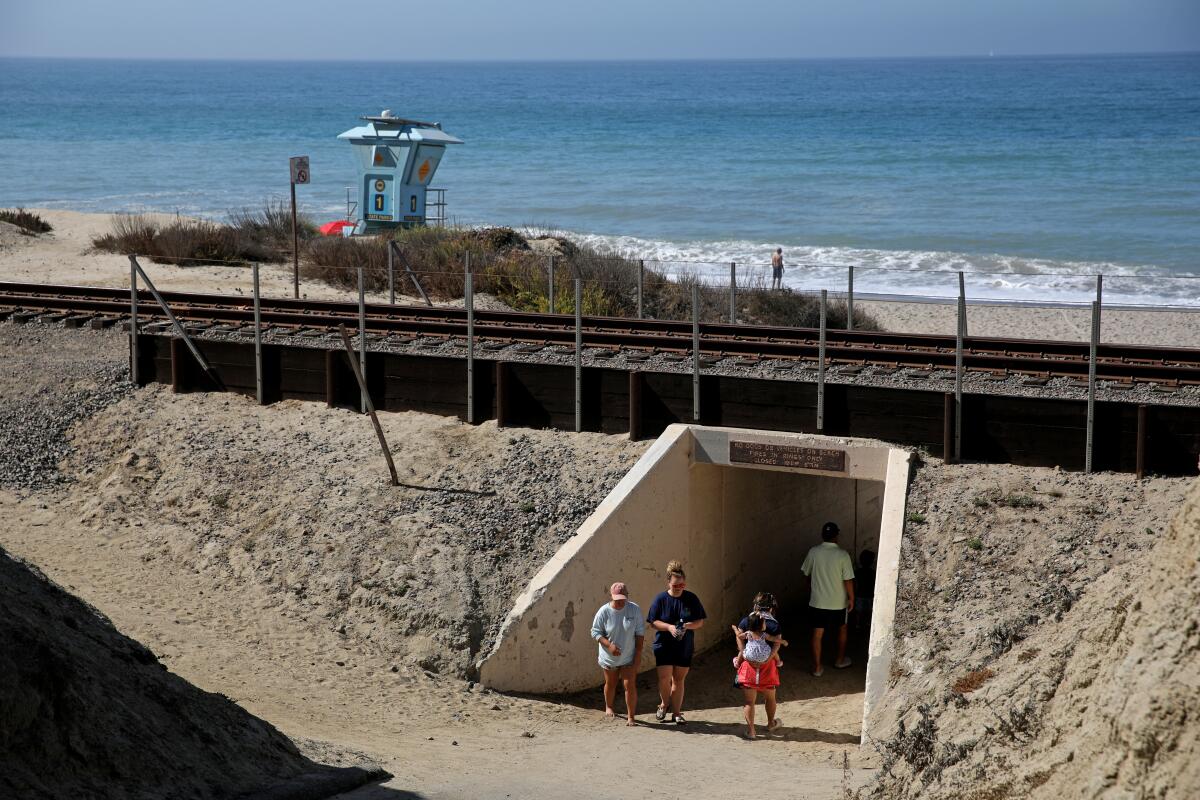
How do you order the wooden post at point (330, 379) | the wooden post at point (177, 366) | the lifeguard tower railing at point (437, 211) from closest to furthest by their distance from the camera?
1. the wooden post at point (330, 379)
2. the wooden post at point (177, 366)
3. the lifeguard tower railing at point (437, 211)

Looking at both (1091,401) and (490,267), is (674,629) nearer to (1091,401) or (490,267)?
(1091,401)

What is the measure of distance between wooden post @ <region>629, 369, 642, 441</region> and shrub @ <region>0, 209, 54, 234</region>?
25594 millimetres

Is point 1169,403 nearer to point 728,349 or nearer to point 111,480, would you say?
point 728,349

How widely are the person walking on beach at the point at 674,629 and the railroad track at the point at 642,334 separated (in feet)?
16.5

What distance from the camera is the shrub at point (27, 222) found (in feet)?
119

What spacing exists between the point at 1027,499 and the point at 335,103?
17527 cm

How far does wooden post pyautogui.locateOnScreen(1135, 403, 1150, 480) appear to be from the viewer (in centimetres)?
1306

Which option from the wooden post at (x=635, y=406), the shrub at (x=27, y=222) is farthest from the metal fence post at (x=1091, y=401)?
the shrub at (x=27, y=222)

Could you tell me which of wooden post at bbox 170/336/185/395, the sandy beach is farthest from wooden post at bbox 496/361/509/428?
the sandy beach

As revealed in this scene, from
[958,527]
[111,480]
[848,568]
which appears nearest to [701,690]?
[848,568]

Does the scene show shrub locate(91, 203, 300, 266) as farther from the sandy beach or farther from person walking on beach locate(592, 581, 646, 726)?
person walking on beach locate(592, 581, 646, 726)

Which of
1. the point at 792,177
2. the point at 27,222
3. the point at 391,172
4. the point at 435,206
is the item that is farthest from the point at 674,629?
the point at 792,177

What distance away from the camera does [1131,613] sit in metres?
6.82

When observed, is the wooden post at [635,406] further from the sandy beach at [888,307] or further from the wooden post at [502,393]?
the sandy beach at [888,307]
